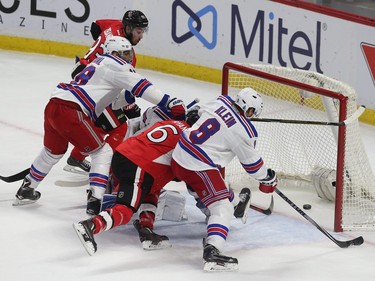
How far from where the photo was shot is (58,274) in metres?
5.24

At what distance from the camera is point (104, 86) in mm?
6008

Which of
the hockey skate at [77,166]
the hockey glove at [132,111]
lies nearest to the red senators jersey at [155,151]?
the hockey glove at [132,111]

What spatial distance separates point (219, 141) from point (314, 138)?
1213 mm

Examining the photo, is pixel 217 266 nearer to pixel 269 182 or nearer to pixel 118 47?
pixel 269 182

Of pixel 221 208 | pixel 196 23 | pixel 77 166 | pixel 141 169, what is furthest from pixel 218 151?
pixel 196 23

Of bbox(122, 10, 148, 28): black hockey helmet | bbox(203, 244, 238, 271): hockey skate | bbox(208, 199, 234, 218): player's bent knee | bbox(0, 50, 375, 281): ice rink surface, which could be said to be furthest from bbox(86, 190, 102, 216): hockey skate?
bbox(122, 10, 148, 28): black hockey helmet

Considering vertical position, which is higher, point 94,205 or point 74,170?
point 94,205

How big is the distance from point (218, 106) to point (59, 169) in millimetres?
1803

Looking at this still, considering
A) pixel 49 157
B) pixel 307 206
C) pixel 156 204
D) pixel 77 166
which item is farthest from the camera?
pixel 77 166

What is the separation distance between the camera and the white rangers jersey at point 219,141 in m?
5.46

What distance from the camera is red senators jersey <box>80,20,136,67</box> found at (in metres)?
6.55

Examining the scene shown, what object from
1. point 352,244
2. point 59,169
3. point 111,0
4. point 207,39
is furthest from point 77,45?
point 352,244

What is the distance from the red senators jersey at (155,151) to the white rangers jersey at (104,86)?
30cm

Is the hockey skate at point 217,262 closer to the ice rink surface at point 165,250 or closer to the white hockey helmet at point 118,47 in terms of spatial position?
the ice rink surface at point 165,250
